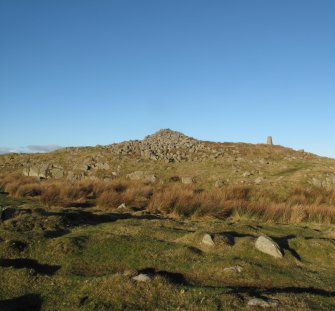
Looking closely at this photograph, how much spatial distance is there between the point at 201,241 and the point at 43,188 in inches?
424

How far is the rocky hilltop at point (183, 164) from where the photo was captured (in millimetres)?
22750

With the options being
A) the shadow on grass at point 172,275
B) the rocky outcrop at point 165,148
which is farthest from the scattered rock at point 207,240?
the rocky outcrop at point 165,148

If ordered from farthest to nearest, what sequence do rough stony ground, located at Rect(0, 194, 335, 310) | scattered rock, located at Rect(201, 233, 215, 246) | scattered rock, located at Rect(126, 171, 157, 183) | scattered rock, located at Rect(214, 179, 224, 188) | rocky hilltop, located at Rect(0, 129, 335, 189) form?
scattered rock, located at Rect(126, 171, 157, 183) → rocky hilltop, located at Rect(0, 129, 335, 189) → scattered rock, located at Rect(214, 179, 224, 188) → scattered rock, located at Rect(201, 233, 215, 246) → rough stony ground, located at Rect(0, 194, 335, 310)

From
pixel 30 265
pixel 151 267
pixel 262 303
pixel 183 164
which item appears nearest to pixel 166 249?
pixel 151 267

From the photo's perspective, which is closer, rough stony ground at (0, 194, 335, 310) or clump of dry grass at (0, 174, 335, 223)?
rough stony ground at (0, 194, 335, 310)

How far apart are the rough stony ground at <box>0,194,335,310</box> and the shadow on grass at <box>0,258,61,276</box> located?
0.02 metres

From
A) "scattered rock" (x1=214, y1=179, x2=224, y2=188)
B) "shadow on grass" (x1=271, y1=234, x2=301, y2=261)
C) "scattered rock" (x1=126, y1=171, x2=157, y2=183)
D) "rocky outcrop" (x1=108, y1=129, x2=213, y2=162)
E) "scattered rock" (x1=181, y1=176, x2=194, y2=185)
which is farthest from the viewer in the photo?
"rocky outcrop" (x1=108, y1=129, x2=213, y2=162)

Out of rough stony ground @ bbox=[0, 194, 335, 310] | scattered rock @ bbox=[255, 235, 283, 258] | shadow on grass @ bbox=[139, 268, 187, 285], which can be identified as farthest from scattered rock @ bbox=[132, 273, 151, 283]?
scattered rock @ bbox=[255, 235, 283, 258]

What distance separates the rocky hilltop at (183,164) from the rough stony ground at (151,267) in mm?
11343

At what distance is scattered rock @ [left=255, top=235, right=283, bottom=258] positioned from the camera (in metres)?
8.63

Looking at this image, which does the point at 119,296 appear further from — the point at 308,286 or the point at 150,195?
the point at 150,195

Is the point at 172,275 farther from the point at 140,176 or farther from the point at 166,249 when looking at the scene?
the point at 140,176

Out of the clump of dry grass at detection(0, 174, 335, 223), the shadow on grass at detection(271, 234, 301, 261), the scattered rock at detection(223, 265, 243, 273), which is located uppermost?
the clump of dry grass at detection(0, 174, 335, 223)

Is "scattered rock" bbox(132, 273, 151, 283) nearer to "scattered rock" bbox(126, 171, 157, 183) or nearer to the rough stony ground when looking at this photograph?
the rough stony ground
